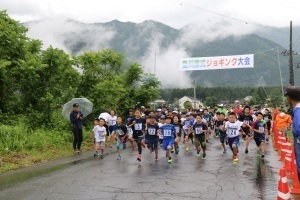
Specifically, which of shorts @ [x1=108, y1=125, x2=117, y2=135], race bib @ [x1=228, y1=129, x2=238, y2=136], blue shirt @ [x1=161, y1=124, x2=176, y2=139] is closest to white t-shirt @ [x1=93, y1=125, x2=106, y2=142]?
blue shirt @ [x1=161, y1=124, x2=176, y2=139]

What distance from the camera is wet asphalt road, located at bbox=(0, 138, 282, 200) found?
24.6ft

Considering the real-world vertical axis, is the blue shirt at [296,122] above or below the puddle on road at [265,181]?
above

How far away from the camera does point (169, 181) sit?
887cm

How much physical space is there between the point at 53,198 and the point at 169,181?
9.53 feet

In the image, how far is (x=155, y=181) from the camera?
29.2ft

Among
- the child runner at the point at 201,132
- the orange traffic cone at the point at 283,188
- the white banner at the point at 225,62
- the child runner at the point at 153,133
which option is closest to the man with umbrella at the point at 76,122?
the child runner at the point at 153,133

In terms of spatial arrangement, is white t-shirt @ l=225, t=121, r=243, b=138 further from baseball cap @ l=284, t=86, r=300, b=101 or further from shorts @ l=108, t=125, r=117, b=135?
baseball cap @ l=284, t=86, r=300, b=101

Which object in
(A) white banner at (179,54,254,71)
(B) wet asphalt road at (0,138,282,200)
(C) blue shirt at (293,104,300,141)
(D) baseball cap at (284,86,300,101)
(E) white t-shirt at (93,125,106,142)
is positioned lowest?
(B) wet asphalt road at (0,138,282,200)

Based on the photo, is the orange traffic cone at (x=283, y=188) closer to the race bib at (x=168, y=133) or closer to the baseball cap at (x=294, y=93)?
the baseball cap at (x=294, y=93)

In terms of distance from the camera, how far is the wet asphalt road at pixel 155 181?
7.48 meters

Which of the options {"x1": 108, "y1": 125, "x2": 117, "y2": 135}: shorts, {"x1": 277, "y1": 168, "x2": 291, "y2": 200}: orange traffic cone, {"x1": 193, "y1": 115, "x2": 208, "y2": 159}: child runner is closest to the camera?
{"x1": 277, "y1": 168, "x2": 291, "y2": 200}: orange traffic cone

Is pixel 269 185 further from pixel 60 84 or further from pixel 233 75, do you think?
pixel 233 75

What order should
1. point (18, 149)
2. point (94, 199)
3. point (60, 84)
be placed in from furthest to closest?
point (60, 84) → point (18, 149) → point (94, 199)

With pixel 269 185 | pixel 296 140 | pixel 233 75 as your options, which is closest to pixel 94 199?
pixel 269 185
